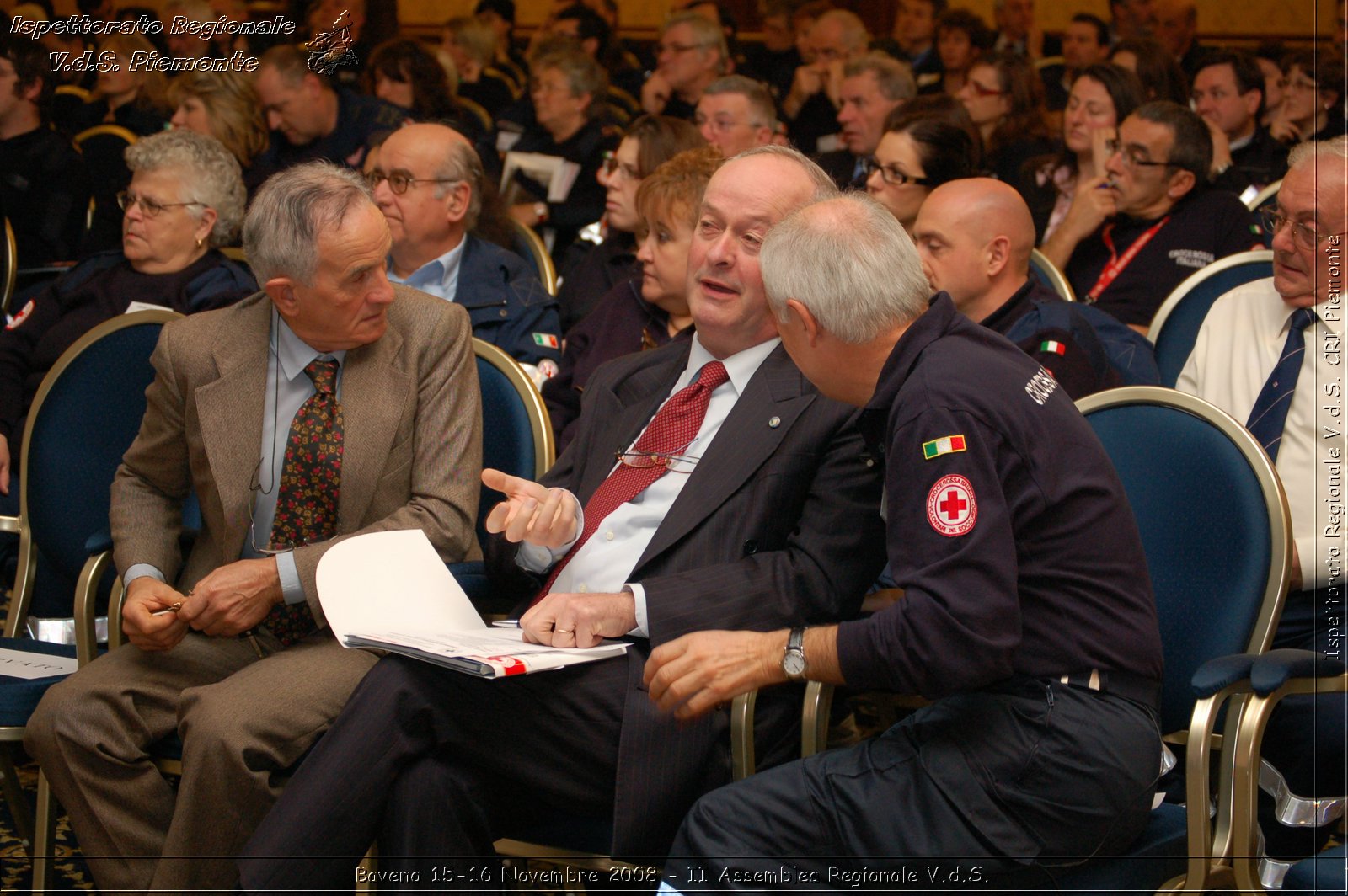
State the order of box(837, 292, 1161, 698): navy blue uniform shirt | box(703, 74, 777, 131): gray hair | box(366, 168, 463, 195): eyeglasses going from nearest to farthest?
box(837, 292, 1161, 698): navy blue uniform shirt
box(366, 168, 463, 195): eyeglasses
box(703, 74, 777, 131): gray hair

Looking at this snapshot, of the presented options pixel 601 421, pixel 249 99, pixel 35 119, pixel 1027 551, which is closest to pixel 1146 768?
pixel 1027 551

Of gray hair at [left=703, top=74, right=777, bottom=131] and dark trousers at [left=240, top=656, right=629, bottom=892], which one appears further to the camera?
gray hair at [left=703, top=74, right=777, bottom=131]

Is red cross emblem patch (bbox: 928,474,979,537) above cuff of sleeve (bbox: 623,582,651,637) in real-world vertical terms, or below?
above

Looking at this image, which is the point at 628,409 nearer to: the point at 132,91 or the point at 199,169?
the point at 199,169

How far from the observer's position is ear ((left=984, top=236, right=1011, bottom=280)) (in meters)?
2.94

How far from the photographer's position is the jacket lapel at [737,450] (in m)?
2.12

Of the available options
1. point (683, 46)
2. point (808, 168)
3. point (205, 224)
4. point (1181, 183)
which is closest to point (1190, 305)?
point (1181, 183)

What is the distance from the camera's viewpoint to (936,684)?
1617 millimetres

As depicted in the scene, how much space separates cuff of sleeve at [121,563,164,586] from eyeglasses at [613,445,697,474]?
2.78 ft

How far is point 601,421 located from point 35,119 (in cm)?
330

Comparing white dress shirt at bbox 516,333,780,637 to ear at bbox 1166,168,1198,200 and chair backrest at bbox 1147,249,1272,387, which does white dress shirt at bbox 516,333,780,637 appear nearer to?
chair backrest at bbox 1147,249,1272,387

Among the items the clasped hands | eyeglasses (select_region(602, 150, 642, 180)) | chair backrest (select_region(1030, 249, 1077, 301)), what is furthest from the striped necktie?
eyeglasses (select_region(602, 150, 642, 180))

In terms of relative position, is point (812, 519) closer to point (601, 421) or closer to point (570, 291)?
point (601, 421)

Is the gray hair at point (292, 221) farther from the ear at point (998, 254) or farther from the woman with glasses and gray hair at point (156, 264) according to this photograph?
the ear at point (998, 254)
